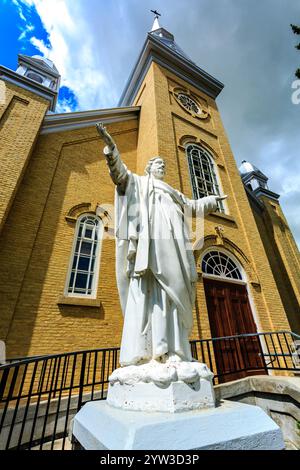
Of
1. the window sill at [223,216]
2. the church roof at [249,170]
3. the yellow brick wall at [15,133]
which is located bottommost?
the window sill at [223,216]

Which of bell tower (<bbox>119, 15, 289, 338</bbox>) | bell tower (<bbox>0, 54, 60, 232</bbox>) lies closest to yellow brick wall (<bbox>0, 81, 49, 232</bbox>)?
bell tower (<bbox>0, 54, 60, 232</bbox>)

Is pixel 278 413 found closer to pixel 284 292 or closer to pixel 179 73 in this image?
pixel 284 292

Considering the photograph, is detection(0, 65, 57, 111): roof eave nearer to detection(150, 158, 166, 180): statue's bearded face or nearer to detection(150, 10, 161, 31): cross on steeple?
detection(150, 158, 166, 180): statue's bearded face

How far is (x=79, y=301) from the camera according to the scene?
6.04 m

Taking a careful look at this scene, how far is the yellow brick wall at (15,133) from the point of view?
6.17 m

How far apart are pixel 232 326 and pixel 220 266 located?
1867mm

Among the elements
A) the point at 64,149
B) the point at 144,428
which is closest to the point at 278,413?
the point at 144,428

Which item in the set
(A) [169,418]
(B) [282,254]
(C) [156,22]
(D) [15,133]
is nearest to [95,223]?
(D) [15,133]

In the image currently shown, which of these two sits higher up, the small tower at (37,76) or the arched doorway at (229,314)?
the small tower at (37,76)

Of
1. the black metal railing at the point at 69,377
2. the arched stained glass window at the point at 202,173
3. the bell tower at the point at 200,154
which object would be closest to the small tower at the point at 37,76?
the bell tower at the point at 200,154

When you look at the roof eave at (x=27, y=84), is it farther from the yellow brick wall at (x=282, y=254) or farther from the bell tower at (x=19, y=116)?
the yellow brick wall at (x=282, y=254)

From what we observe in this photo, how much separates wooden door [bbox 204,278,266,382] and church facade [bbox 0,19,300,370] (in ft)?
0.15

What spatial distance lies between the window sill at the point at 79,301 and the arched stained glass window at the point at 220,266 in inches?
132

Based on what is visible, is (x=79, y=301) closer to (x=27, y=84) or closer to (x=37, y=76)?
(x=27, y=84)
